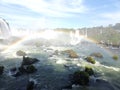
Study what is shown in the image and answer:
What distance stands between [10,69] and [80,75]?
656 inches

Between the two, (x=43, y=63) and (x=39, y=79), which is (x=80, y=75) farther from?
(x=43, y=63)

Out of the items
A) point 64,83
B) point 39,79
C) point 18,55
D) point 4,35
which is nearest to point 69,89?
point 64,83

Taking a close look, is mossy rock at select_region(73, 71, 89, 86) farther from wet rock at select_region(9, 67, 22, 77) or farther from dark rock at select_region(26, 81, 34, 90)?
wet rock at select_region(9, 67, 22, 77)

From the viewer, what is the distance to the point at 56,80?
38.2m

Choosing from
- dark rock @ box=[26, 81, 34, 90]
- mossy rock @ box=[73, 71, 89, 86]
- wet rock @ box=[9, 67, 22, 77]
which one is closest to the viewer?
dark rock @ box=[26, 81, 34, 90]

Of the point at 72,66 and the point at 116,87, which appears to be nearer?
the point at 116,87

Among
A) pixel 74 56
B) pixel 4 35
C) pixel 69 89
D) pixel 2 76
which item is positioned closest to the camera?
pixel 69 89

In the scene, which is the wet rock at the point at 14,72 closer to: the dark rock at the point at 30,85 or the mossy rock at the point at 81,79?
the dark rock at the point at 30,85

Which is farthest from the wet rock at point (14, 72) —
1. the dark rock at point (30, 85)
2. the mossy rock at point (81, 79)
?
the mossy rock at point (81, 79)

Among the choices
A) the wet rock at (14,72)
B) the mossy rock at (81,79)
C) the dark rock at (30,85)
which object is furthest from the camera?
the wet rock at (14,72)

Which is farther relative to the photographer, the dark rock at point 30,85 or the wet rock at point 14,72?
the wet rock at point 14,72

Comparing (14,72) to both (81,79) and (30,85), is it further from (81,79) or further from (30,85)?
(81,79)

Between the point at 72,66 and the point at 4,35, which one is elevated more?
the point at 4,35

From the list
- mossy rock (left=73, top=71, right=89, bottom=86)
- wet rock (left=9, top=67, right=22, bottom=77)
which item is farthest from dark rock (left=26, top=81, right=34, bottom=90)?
mossy rock (left=73, top=71, right=89, bottom=86)
